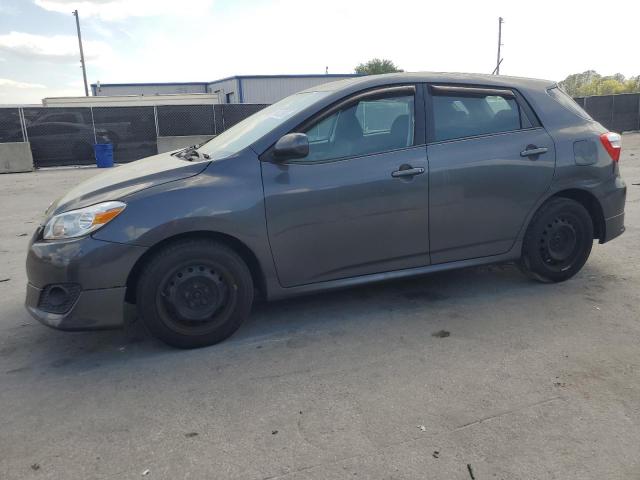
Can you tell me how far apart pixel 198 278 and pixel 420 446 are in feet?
5.56

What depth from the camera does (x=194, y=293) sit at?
330 centimetres

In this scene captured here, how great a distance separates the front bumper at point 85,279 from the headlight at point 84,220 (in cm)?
6

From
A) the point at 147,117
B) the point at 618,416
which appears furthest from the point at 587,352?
the point at 147,117

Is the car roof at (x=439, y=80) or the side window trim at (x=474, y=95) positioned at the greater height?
the car roof at (x=439, y=80)

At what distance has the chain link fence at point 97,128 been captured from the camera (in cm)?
1667

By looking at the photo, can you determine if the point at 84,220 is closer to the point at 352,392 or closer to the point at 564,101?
the point at 352,392

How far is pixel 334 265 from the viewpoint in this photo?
3.62 meters

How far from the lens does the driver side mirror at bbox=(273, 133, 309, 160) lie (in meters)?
3.36

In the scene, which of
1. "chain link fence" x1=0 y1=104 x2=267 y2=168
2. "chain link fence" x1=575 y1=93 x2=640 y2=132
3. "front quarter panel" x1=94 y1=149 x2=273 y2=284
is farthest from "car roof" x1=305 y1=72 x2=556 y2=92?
"chain link fence" x1=575 y1=93 x2=640 y2=132

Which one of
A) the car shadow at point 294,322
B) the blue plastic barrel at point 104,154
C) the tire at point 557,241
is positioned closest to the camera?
the car shadow at point 294,322

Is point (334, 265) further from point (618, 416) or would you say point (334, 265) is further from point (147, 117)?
point (147, 117)

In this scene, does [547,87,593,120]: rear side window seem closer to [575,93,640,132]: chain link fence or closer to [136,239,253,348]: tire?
[136,239,253,348]: tire

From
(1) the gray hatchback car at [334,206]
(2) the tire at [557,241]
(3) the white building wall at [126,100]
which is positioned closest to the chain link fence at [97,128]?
(3) the white building wall at [126,100]

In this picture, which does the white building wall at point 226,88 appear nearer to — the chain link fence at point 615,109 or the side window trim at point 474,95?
the chain link fence at point 615,109
